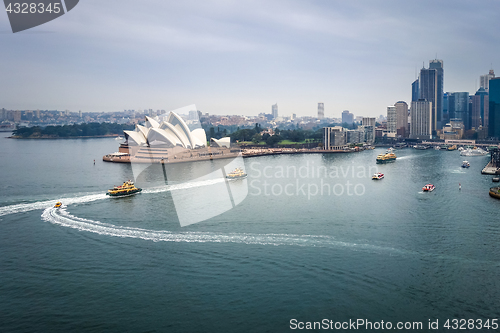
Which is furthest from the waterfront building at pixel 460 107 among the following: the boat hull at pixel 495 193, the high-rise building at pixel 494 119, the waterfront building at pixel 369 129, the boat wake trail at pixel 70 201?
the boat wake trail at pixel 70 201

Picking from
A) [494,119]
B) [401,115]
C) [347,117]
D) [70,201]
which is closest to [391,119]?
[401,115]

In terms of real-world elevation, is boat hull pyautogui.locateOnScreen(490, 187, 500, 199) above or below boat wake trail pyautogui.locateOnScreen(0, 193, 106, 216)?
below

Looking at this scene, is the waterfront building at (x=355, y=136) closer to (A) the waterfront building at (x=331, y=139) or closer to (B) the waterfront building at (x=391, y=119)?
(A) the waterfront building at (x=331, y=139)

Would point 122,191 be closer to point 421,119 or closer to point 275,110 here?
point 421,119

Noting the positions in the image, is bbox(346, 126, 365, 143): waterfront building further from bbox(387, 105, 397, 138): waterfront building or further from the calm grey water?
the calm grey water

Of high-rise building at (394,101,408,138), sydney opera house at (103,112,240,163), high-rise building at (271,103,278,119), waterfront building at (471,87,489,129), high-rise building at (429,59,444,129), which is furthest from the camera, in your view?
high-rise building at (271,103,278,119)

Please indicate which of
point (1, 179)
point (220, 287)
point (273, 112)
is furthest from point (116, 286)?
point (273, 112)

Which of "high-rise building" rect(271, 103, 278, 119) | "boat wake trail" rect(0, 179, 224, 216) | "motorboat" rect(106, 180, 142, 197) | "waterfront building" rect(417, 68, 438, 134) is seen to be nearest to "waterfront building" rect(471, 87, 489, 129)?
"waterfront building" rect(417, 68, 438, 134)
